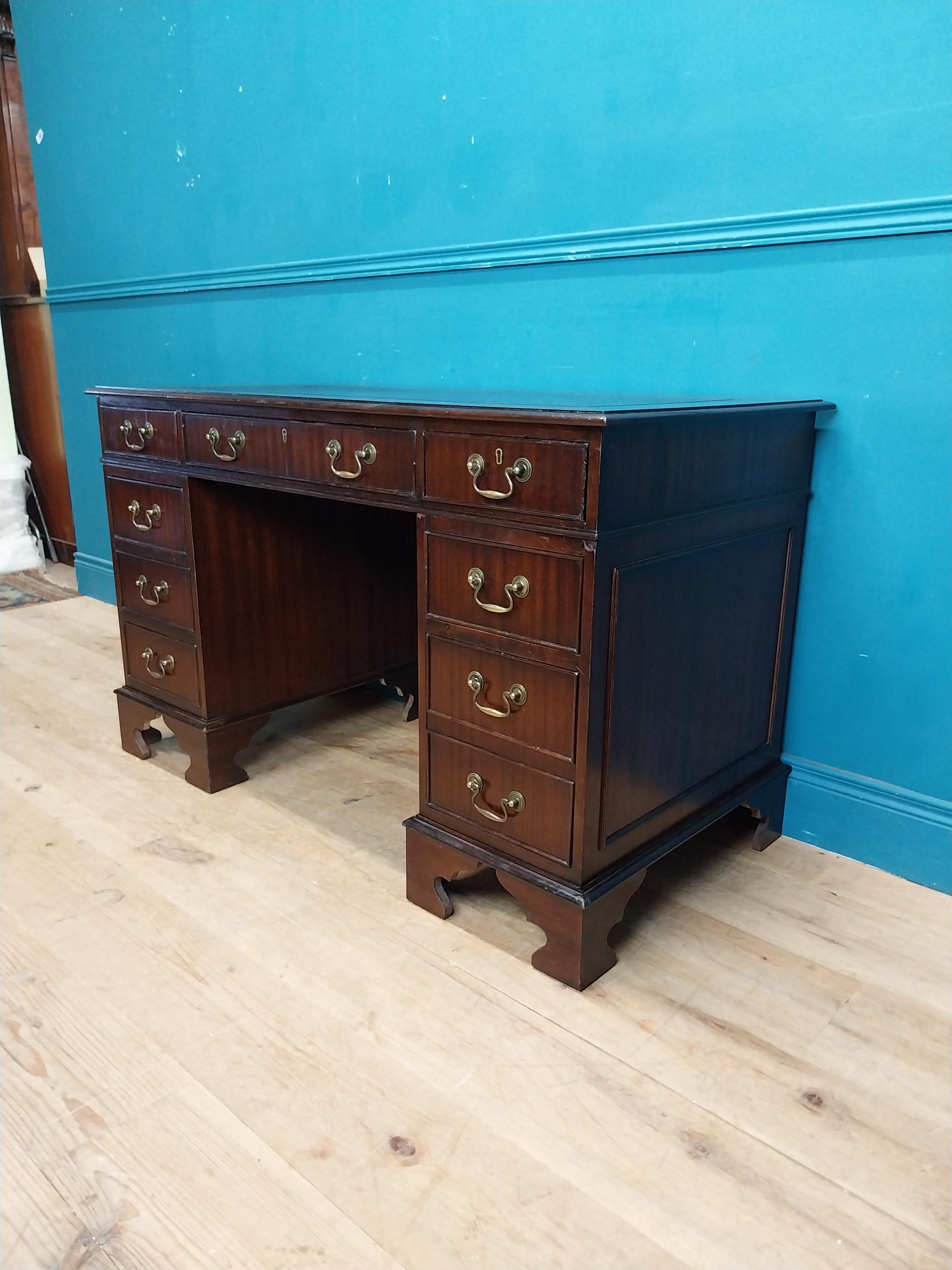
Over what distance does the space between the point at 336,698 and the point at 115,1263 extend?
161 cm

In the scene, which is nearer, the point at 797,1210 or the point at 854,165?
the point at 797,1210

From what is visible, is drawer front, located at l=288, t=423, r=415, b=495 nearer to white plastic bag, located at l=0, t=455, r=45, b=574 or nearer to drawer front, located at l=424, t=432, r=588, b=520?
drawer front, located at l=424, t=432, r=588, b=520

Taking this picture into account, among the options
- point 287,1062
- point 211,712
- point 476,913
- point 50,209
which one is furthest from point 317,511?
point 50,209

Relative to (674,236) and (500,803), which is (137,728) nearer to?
(500,803)

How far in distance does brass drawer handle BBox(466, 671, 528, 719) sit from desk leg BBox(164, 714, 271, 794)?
75 centimetres

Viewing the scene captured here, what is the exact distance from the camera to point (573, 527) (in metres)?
1.20

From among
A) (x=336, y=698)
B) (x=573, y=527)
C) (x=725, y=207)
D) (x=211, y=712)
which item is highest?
(x=725, y=207)

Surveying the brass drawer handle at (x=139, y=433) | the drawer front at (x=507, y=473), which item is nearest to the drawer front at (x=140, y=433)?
the brass drawer handle at (x=139, y=433)

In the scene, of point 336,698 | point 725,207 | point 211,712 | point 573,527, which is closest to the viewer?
point 573,527

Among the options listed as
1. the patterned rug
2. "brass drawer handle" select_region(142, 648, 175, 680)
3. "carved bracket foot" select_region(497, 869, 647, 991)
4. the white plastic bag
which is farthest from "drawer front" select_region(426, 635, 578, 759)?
the white plastic bag

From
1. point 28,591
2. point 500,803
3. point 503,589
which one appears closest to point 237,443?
point 503,589

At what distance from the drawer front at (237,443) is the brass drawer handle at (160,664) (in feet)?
1.40

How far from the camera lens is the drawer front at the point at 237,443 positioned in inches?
64.2

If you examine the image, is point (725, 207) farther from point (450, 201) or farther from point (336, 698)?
point (336, 698)
